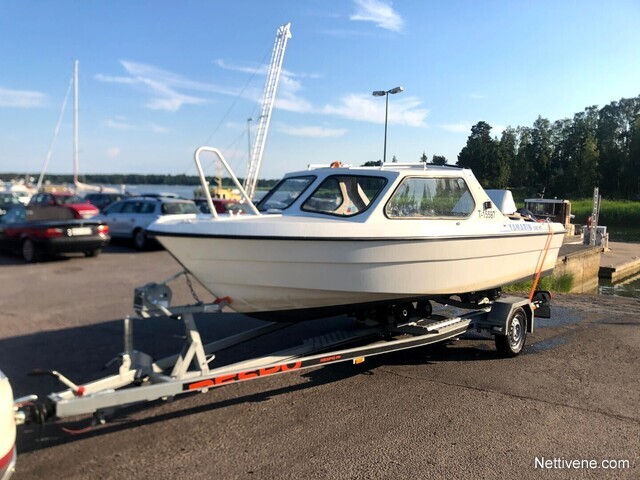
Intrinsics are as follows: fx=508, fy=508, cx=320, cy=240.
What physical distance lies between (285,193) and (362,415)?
2616 mm

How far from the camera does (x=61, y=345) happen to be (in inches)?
242

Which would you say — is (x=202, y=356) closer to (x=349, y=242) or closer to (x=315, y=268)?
(x=315, y=268)

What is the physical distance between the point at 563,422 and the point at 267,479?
2.64 m

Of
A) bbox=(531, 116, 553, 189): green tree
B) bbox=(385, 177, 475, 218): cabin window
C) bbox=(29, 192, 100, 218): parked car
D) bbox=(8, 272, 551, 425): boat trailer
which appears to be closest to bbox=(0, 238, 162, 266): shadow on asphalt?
bbox=(29, 192, 100, 218): parked car

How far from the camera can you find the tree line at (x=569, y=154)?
10969 mm

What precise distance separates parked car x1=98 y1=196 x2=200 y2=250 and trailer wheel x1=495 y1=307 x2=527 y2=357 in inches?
441

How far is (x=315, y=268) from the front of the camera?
4625 mm

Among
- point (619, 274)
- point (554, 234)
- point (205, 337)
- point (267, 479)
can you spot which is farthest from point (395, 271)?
point (619, 274)

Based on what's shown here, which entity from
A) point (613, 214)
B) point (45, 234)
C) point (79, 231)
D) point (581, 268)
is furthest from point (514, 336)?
point (613, 214)

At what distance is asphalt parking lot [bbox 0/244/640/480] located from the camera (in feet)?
11.9

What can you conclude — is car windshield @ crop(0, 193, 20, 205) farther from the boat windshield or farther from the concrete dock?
the concrete dock

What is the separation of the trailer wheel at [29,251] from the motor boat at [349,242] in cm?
937

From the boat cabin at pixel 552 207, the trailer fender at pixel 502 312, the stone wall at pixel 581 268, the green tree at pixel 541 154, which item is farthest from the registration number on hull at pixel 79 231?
the boat cabin at pixel 552 207

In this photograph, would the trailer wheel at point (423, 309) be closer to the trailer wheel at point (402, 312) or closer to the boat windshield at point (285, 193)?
the trailer wheel at point (402, 312)
